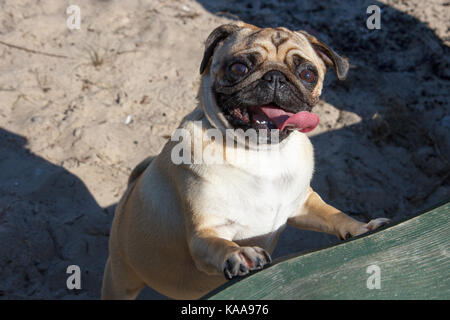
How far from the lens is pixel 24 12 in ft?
15.3

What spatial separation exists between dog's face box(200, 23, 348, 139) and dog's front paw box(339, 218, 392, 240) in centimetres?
48

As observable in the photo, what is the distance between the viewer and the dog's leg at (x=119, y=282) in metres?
2.88

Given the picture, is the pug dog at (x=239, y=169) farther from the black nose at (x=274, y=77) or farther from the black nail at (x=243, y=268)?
the black nail at (x=243, y=268)

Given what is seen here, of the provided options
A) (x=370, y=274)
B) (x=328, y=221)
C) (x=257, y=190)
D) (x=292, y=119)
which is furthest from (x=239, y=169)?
(x=370, y=274)

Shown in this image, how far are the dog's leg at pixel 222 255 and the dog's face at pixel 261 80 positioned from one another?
52 centimetres

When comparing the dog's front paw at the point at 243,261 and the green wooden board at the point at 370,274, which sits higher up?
the green wooden board at the point at 370,274

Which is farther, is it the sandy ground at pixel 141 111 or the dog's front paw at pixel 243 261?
the sandy ground at pixel 141 111

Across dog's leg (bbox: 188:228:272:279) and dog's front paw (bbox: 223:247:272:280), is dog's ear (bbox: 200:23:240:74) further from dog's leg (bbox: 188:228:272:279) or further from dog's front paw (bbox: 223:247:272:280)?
dog's front paw (bbox: 223:247:272:280)

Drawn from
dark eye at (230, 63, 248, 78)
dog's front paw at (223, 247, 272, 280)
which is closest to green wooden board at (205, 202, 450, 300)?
dog's front paw at (223, 247, 272, 280)

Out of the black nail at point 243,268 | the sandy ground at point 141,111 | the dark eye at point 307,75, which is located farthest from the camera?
the sandy ground at point 141,111

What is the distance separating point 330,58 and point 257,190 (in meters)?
0.79

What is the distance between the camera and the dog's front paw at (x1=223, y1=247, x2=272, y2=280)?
1.76 metres

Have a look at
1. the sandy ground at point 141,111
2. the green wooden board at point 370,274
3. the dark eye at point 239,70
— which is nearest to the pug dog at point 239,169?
the dark eye at point 239,70

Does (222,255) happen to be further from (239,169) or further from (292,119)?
(292,119)
